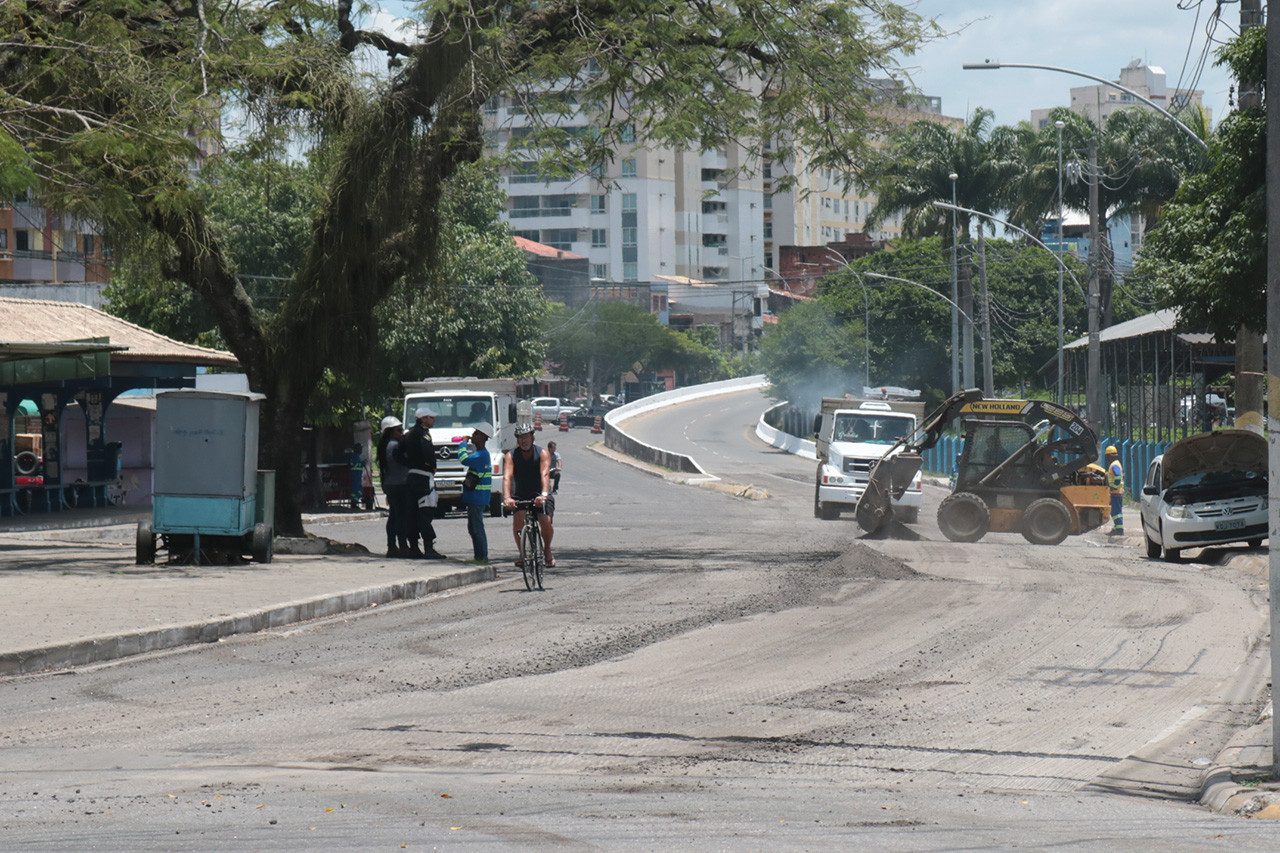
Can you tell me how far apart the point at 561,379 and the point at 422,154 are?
108 meters

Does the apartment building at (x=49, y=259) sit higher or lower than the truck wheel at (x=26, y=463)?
higher

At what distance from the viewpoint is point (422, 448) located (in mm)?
18297

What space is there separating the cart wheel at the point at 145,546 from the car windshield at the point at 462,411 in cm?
1661

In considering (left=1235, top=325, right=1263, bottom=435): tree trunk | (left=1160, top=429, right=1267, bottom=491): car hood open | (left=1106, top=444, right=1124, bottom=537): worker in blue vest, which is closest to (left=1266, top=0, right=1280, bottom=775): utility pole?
(left=1160, top=429, right=1267, bottom=491): car hood open

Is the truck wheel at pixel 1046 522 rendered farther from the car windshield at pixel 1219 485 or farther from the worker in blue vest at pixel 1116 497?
the worker in blue vest at pixel 1116 497

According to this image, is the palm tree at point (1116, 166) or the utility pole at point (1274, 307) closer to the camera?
the utility pole at point (1274, 307)

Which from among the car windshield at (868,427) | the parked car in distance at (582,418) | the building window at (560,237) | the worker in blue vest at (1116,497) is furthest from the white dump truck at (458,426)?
the building window at (560,237)

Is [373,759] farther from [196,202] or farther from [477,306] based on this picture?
[477,306]

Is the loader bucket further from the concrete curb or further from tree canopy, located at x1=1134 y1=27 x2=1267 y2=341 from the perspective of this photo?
the concrete curb

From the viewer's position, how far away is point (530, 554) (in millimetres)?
15891

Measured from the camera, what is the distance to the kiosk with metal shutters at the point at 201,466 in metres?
17.4

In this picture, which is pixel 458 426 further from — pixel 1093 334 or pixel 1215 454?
pixel 1215 454

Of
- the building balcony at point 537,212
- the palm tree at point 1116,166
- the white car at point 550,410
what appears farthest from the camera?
the building balcony at point 537,212

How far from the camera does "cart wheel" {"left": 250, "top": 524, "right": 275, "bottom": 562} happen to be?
58.9ft
